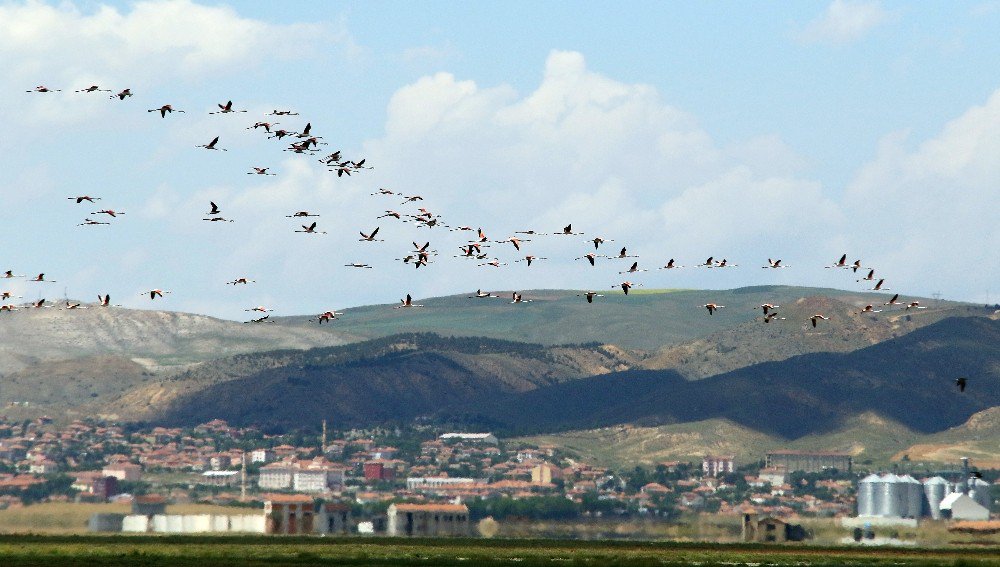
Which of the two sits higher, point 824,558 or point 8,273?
point 8,273

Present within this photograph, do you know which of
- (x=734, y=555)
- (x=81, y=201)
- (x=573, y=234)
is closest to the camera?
(x=81, y=201)

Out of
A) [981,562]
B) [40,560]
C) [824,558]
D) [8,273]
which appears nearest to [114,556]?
[40,560]

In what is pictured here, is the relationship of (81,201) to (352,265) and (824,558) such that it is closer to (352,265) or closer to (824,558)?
(352,265)

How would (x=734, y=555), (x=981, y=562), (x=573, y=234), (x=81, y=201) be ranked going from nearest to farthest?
1. (x=81, y=201)
2. (x=573, y=234)
3. (x=981, y=562)
4. (x=734, y=555)

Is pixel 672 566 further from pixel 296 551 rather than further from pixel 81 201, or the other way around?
pixel 81 201

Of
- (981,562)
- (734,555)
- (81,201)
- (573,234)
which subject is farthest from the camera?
(734,555)

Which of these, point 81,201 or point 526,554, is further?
point 526,554

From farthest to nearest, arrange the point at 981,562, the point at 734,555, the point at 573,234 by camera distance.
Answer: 1. the point at 734,555
2. the point at 981,562
3. the point at 573,234

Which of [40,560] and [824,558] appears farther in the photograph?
[824,558]

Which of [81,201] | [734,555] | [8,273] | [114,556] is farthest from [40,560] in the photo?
[734,555]
